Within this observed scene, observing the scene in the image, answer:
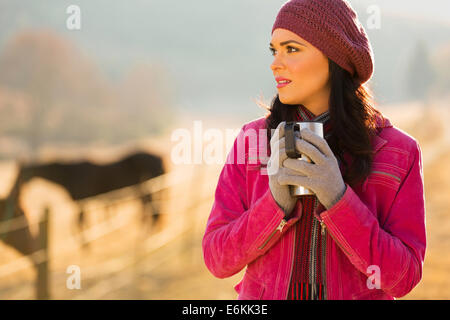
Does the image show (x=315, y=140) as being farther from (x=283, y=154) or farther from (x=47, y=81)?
(x=47, y=81)

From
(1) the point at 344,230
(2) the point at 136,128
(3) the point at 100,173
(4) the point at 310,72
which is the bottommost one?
(1) the point at 344,230

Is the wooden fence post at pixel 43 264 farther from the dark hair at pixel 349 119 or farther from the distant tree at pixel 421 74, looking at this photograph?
the distant tree at pixel 421 74

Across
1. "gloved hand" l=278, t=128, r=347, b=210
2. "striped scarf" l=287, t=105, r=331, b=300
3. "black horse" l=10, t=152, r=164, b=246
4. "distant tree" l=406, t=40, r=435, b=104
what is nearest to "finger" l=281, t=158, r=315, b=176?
"gloved hand" l=278, t=128, r=347, b=210

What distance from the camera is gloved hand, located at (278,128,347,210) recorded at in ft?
3.31

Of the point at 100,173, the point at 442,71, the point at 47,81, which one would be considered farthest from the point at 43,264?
the point at 442,71

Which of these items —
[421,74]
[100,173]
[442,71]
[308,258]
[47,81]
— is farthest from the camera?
[442,71]

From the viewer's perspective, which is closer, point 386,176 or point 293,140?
point 293,140

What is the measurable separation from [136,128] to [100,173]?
517 inches

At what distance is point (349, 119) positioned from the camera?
1198 millimetres

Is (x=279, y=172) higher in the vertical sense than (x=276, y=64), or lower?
lower

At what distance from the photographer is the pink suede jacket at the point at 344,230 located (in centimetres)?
104

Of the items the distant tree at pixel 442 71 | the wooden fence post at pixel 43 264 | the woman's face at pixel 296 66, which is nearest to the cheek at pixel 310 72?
the woman's face at pixel 296 66

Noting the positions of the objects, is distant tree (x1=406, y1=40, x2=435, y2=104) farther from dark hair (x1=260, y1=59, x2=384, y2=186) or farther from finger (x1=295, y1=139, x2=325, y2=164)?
finger (x1=295, y1=139, x2=325, y2=164)
